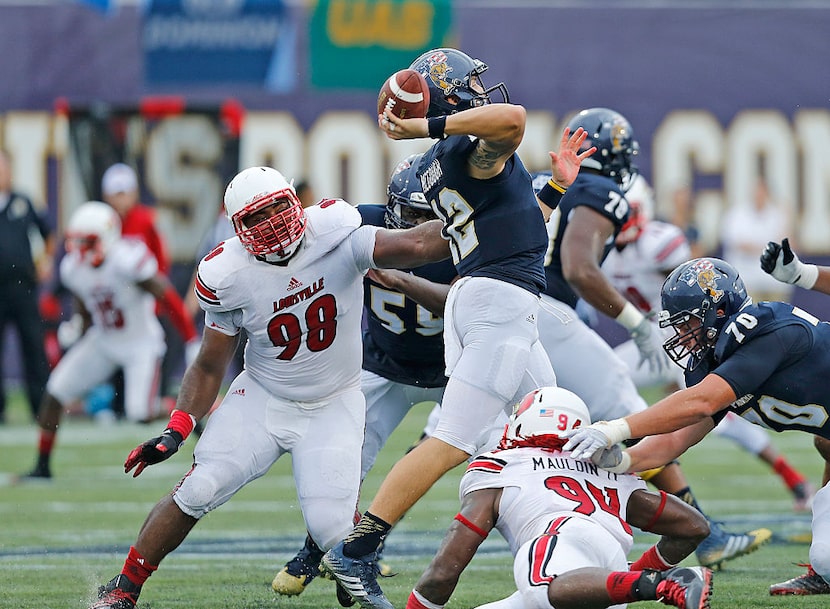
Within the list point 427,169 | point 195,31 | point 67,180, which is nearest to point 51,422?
point 427,169

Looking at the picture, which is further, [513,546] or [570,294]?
[570,294]

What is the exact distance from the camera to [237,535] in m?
6.42

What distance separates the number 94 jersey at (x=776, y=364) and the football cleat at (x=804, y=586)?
60 cm

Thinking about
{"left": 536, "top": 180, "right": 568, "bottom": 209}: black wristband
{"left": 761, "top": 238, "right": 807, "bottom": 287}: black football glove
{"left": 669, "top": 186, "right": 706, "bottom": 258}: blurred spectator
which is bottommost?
{"left": 669, "top": 186, "right": 706, "bottom": 258}: blurred spectator

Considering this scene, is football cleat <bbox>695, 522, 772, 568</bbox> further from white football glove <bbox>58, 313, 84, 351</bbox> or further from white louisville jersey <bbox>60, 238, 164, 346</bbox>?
white football glove <bbox>58, 313, 84, 351</bbox>

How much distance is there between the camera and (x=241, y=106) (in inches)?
526

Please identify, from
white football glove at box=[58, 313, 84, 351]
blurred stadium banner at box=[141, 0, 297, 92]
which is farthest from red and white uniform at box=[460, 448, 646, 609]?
blurred stadium banner at box=[141, 0, 297, 92]

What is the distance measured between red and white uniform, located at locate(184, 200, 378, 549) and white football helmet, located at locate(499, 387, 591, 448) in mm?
688

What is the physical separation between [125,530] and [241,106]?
295 inches

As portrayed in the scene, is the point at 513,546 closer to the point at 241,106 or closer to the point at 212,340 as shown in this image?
A: the point at 212,340

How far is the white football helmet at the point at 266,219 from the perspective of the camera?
4574 millimetres

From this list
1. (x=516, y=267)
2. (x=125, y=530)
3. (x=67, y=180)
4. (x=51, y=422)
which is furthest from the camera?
(x=67, y=180)

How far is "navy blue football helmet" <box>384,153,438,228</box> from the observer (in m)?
5.16

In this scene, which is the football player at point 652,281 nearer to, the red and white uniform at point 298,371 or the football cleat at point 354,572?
the red and white uniform at point 298,371
